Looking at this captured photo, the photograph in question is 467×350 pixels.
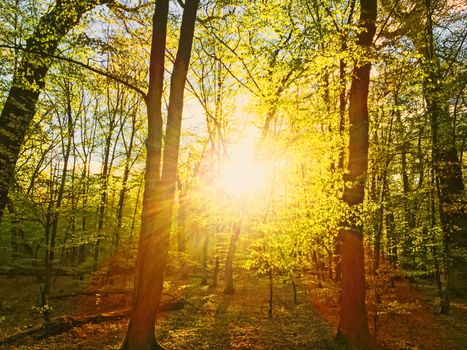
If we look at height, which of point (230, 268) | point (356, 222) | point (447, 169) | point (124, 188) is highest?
point (447, 169)

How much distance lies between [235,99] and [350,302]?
43.9ft

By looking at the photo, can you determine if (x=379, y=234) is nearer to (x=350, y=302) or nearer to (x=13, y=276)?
(x=350, y=302)

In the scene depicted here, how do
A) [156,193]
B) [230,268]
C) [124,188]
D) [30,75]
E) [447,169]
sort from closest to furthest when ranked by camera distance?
[156,193], [30,75], [447,169], [230,268], [124,188]

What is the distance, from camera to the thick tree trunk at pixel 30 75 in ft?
25.2

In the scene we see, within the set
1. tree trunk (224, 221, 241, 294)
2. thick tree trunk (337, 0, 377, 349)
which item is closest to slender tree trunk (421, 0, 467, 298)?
thick tree trunk (337, 0, 377, 349)

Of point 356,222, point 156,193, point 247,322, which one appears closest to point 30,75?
point 156,193

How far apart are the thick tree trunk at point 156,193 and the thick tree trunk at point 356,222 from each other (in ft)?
14.0

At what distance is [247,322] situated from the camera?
38.7 feet

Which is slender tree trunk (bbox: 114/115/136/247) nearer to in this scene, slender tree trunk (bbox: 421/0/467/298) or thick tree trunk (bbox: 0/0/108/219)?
thick tree trunk (bbox: 0/0/108/219)

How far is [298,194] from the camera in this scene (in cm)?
1165

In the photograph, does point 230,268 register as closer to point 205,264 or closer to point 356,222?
point 205,264

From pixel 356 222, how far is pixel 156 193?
15.8ft

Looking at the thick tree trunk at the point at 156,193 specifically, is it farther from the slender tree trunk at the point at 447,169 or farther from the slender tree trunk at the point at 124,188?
the slender tree trunk at the point at 124,188

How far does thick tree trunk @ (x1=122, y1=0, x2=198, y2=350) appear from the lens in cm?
628
